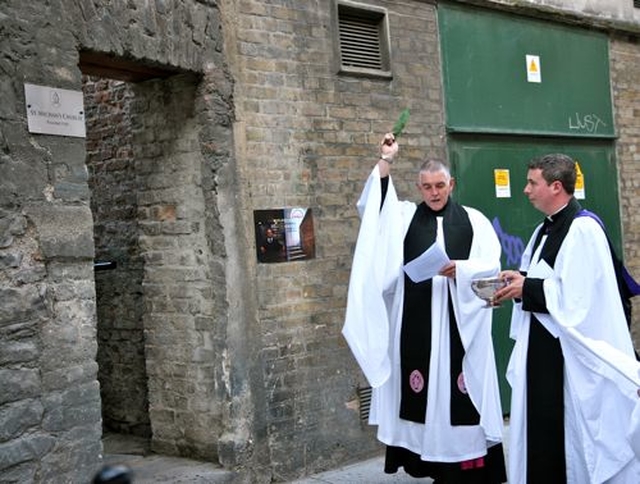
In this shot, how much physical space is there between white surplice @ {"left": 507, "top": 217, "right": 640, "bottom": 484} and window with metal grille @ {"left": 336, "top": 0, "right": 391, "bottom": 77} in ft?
9.01

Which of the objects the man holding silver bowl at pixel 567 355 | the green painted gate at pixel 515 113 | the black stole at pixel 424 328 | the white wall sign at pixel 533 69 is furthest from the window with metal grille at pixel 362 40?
the man holding silver bowl at pixel 567 355

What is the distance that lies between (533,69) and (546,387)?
4.47 m

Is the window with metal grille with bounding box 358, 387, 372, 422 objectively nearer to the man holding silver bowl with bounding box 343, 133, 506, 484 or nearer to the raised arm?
the man holding silver bowl with bounding box 343, 133, 506, 484

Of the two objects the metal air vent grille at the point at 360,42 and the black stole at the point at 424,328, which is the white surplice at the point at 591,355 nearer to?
the black stole at the point at 424,328

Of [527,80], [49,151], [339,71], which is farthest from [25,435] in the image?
[527,80]

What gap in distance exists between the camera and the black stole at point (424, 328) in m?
5.03

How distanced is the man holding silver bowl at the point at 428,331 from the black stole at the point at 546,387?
544 mm

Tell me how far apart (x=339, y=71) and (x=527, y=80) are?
248 centimetres

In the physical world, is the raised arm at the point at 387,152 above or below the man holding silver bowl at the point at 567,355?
above

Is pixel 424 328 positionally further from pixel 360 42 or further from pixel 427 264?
pixel 360 42

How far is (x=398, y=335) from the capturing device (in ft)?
17.2

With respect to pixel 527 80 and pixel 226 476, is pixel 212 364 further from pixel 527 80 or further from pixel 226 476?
pixel 527 80

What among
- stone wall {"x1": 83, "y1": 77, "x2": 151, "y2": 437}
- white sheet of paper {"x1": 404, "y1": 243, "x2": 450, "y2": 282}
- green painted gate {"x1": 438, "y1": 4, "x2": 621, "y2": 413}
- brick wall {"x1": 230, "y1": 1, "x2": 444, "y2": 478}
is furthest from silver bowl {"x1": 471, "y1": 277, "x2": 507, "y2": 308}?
stone wall {"x1": 83, "y1": 77, "x2": 151, "y2": 437}

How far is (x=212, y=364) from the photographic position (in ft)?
18.3
